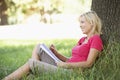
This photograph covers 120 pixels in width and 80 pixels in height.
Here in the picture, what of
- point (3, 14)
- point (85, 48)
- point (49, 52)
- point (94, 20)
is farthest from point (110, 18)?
point (3, 14)

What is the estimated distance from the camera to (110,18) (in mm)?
6621

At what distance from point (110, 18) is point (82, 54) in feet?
3.02

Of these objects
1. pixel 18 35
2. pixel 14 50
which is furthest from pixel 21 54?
pixel 18 35

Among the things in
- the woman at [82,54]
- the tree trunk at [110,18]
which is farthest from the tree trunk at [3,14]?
the woman at [82,54]

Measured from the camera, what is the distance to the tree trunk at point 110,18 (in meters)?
6.46

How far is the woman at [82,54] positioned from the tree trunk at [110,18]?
1.47 ft

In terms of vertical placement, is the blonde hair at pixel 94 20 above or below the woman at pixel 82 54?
above

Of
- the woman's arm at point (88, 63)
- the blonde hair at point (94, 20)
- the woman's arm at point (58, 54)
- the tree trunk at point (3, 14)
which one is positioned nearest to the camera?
the woman's arm at point (88, 63)

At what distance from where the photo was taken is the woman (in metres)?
5.79

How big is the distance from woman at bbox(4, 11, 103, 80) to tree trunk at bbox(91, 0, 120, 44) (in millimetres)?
449

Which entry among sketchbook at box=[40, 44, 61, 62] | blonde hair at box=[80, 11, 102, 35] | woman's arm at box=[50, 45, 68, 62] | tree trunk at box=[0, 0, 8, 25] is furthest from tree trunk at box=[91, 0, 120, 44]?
tree trunk at box=[0, 0, 8, 25]

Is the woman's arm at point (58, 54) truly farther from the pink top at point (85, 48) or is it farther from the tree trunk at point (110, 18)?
the tree trunk at point (110, 18)

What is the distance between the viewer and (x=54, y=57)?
611 cm

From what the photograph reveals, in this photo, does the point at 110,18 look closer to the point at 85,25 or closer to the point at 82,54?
the point at 85,25
